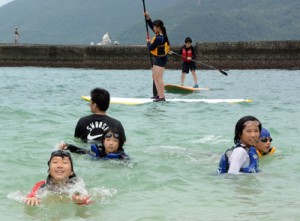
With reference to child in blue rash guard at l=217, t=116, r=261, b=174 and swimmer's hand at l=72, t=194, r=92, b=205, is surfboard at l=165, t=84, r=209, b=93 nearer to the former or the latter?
child in blue rash guard at l=217, t=116, r=261, b=174

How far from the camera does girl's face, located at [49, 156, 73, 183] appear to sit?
5758 mm

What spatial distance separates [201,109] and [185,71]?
6834mm

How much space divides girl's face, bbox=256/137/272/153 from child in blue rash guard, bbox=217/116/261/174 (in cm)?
99

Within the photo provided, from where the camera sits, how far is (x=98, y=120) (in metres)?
8.08

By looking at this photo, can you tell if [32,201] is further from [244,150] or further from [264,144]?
[264,144]

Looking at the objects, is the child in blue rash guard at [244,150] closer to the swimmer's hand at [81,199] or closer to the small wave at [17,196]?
the swimmer's hand at [81,199]

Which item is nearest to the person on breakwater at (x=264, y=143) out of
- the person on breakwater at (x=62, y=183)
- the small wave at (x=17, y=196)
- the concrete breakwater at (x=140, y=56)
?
the person on breakwater at (x=62, y=183)

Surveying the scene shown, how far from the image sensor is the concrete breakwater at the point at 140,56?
36.8 metres

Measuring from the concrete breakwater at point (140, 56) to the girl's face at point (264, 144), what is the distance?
95.1 feet

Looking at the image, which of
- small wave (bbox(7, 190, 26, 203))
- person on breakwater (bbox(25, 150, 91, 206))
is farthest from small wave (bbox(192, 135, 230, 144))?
small wave (bbox(7, 190, 26, 203))

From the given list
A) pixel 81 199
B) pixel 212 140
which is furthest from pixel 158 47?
pixel 81 199

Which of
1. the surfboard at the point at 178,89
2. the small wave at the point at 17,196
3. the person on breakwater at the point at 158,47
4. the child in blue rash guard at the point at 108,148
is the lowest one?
the small wave at the point at 17,196

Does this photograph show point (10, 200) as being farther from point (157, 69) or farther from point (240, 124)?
point (157, 69)

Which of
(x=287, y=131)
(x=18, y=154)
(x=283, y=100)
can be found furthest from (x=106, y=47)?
(x=18, y=154)
